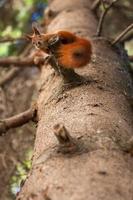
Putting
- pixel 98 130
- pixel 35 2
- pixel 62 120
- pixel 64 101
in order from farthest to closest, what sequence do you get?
pixel 35 2
pixel 64 101
pixel 62 120
pixel 98 130

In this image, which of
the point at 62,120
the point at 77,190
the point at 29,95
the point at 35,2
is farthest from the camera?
the point at 35,2

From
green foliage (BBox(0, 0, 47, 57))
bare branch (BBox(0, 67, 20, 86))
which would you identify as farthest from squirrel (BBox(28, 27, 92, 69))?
green foliage (BBox(0, 0, 47, 57))

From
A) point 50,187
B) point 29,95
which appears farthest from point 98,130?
point 29,95

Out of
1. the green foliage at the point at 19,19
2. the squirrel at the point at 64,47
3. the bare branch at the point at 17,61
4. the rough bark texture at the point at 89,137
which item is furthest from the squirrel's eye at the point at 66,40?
the green foliage at the point at 19,19

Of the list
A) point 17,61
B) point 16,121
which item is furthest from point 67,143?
point 17,61

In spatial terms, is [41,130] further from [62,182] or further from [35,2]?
[35,2]

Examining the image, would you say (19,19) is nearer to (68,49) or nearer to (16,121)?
(16,121)

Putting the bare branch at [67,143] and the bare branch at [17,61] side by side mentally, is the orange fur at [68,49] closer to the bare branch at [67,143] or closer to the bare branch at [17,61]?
the bare branch at [67,143]
